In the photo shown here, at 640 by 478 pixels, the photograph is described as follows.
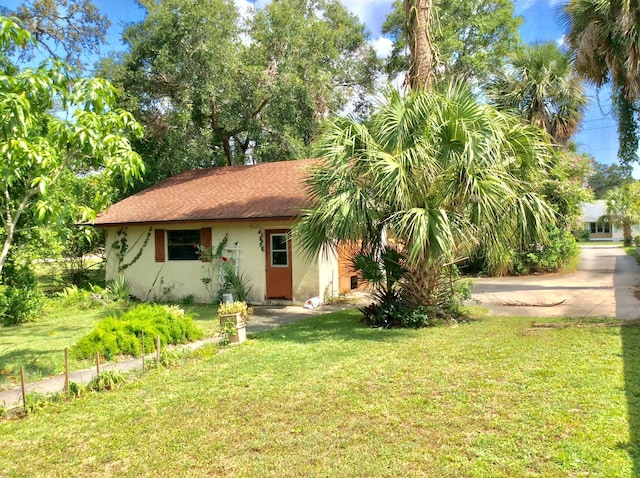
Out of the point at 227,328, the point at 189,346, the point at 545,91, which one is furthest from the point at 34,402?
the point at 545,91

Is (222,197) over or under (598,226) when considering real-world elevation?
over

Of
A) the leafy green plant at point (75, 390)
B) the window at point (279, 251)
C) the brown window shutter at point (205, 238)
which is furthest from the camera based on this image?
the brown window shutter at point (205, 238)

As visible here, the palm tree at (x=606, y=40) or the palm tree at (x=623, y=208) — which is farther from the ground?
the palm tree at (x=606, y=40)

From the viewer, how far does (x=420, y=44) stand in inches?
411

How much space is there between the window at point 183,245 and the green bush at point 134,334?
589 cm

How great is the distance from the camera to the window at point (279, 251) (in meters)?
13.8

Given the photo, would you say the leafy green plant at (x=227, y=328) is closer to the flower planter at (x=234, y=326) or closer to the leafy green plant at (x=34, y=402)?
the flower planter at (x=234, y=326)

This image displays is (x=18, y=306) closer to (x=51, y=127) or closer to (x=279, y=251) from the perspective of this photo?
(x=279, y=251)

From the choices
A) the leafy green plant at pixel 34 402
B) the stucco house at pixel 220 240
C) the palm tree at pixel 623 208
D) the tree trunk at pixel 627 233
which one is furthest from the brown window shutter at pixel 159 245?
the tree trunk at pixel 627 233

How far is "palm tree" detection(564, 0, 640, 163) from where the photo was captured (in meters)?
11.9

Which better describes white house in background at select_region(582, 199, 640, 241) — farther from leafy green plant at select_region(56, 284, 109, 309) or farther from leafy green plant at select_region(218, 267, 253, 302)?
leafy green plant at select_region(56, 284, 109, 309)

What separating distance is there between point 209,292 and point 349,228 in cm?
719

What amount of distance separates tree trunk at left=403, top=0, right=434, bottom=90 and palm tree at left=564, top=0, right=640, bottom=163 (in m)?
5.26

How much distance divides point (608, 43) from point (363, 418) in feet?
41.5
